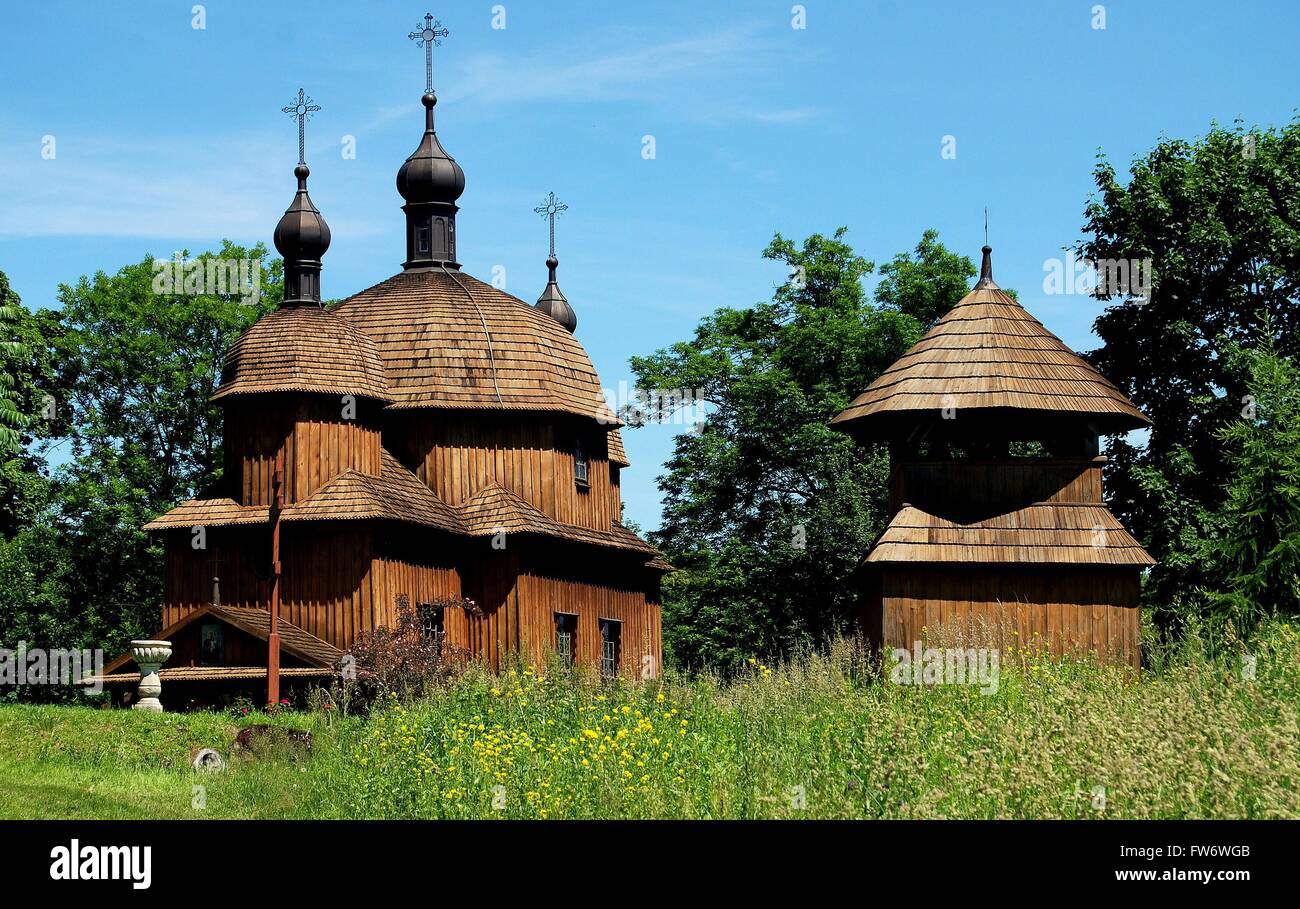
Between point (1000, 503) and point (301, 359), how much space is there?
45.1 ft

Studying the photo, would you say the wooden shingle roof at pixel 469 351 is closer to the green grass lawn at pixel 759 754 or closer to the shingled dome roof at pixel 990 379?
the shingled dome roof at pixel 990 379

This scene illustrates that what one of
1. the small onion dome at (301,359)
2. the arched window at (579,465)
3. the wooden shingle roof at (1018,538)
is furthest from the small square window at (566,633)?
the wooden shingle roof at (1018,538)

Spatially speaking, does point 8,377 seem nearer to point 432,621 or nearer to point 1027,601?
point 432,621

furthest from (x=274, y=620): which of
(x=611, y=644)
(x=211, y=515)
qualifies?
(x=611, y=644)

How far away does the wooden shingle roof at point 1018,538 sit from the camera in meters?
22.9

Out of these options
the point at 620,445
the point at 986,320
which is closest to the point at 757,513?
the point at 620,445

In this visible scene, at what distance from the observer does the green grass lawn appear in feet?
36.3

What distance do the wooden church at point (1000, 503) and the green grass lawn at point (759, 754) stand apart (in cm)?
202

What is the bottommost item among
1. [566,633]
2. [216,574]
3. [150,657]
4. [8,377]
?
[566,633]

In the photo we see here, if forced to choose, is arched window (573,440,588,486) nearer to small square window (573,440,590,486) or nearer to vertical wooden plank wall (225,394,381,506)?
small square window (573,440,590,486)

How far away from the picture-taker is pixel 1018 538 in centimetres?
2312

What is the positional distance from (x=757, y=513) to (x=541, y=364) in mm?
9497

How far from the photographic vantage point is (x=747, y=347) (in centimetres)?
4312
